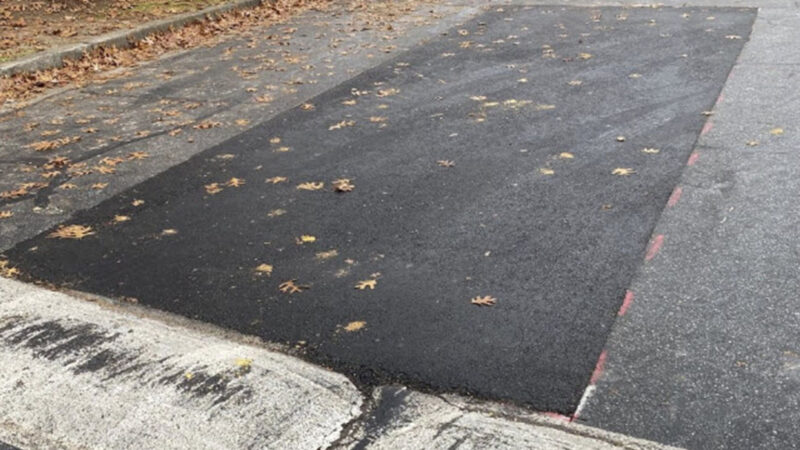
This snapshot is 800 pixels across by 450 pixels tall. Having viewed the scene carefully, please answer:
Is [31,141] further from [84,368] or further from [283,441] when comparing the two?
[283,441]

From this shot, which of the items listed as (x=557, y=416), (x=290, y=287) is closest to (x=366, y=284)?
(x=290, y=287)

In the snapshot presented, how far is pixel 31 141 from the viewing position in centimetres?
809

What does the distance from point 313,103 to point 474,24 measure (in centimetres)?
468

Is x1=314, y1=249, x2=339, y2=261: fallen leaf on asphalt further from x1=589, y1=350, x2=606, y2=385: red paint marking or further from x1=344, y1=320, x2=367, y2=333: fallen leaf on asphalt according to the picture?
x1=589, y1=350, x2=606, y2=385: red paint marking

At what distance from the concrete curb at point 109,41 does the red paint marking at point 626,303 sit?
8453 mm

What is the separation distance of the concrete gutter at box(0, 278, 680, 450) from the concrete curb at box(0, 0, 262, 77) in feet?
22.4

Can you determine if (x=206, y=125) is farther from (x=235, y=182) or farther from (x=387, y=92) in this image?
(x=387, y=92)

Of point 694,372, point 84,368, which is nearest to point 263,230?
point 84,368

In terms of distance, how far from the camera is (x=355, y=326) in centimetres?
450

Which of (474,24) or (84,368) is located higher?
(84,368)

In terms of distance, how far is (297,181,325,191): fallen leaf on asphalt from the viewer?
21.3 feet

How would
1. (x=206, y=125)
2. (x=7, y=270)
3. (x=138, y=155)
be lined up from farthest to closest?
1. (x=206, y=125)
2. (x=138, y=155)
3. (x=7, y=270)

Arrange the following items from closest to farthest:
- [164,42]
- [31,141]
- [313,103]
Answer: [31,141], [313,103], [164,42]

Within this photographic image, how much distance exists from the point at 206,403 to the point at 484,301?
160 centimetres
